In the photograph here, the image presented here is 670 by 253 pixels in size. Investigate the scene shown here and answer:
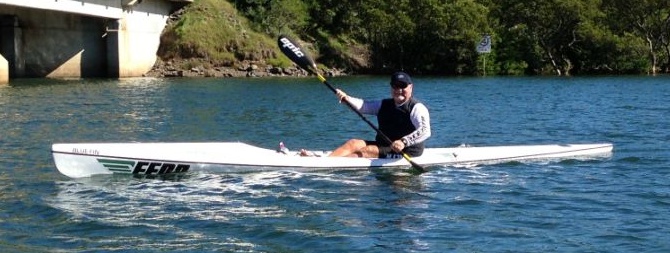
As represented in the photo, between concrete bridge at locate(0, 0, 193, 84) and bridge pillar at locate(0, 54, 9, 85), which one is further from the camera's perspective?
concrete bridge at locate(0, 0, 193, 84)

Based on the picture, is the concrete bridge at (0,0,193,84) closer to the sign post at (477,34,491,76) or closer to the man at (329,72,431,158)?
the sign post at (477,34,491,76)

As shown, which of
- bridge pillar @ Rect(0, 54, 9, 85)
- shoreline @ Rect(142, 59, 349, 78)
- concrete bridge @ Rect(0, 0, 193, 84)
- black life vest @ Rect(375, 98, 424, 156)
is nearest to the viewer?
black life vest @ Rect(375, 98, 424, 156)

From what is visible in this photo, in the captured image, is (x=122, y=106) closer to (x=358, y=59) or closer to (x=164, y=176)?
(x=164, y=176)

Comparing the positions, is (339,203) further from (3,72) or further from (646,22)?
(646,22)

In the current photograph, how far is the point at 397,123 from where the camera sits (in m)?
13.3

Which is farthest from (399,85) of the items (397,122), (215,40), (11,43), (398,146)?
(215,40)

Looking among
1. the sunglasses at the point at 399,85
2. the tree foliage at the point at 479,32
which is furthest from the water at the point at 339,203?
the tree foliage at the point at 479,32

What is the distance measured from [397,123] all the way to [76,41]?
45.2 metres

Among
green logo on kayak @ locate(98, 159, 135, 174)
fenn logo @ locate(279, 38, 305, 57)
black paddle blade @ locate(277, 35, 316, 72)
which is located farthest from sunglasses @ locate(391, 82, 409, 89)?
green logo on kayak @ locate(98, 159, 135, 174)

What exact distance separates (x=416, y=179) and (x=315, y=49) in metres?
55.6

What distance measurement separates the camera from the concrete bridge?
51.2 m

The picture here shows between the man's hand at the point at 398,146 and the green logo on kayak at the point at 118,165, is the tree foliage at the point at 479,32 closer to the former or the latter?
the man's hand at the point at 398,146

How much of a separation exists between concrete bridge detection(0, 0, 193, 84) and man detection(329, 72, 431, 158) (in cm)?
3902

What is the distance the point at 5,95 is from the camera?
32969 mm
